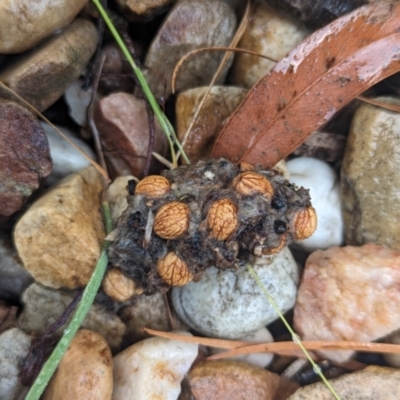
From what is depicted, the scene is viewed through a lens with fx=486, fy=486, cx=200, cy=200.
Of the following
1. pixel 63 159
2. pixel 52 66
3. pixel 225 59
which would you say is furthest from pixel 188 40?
pixel 63 159

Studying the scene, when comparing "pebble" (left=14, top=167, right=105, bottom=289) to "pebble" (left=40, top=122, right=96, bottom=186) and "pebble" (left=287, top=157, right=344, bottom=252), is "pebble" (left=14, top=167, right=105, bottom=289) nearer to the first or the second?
"pebble" (left=40, top=122, right=96, bottom=186)

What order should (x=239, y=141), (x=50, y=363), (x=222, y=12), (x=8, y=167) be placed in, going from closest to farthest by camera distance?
(x=50, y=363)
(x=8, y=167)
(x=239, y=141)
(x=222, y=12)

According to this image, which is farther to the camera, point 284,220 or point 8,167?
point 8,167

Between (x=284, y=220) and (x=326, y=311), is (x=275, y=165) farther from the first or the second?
(x=326, y=311)

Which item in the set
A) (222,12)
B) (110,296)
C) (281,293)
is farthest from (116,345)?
(222,12)

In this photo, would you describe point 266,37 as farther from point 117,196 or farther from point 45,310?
point 45,310

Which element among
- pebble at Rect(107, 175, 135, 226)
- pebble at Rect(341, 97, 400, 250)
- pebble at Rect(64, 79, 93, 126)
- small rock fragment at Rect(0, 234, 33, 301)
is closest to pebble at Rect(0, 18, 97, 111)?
pebble at Rect(64, 79, 93, 126)
